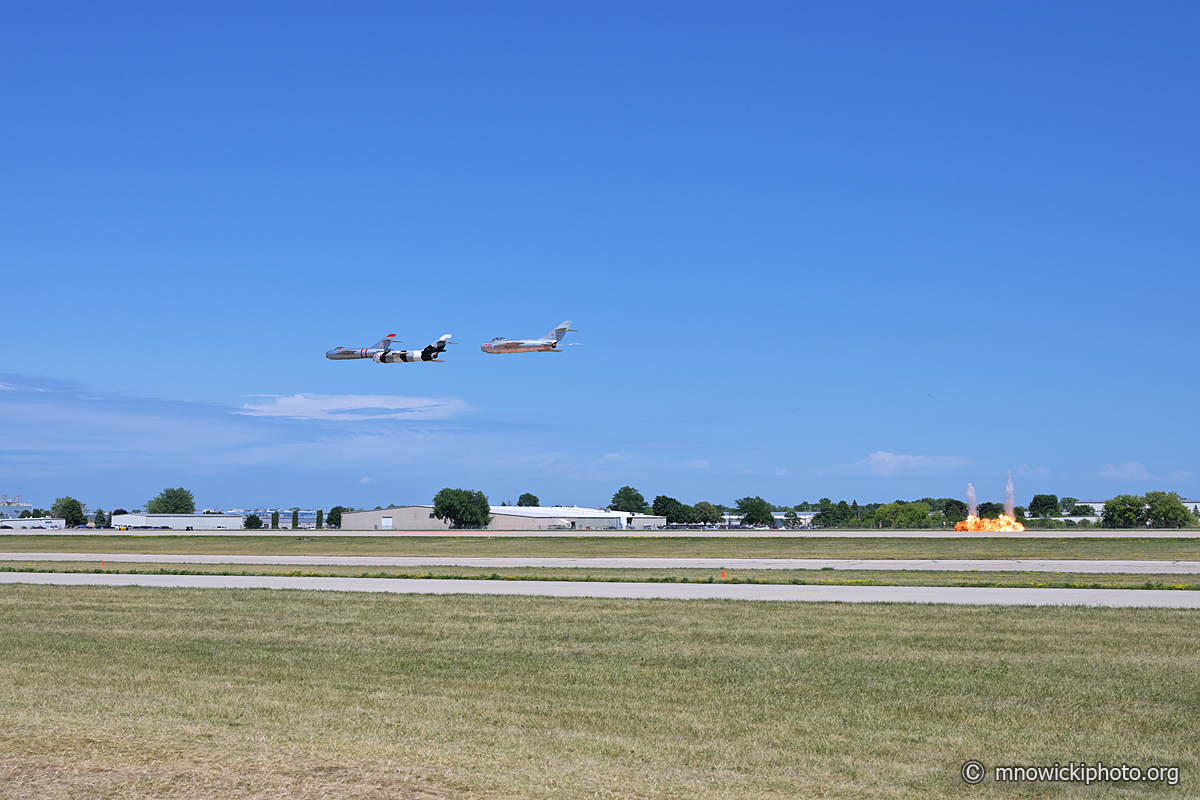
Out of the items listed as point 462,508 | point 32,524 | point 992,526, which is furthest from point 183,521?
point 992,526

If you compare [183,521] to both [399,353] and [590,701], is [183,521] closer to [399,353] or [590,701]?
[399,353]

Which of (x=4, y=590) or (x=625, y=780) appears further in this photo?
(x=4, y=590)

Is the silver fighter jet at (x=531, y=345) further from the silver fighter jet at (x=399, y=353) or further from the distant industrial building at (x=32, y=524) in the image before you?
the distant industrial building at (x=32, y=524)

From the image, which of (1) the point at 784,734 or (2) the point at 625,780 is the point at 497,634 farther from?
(2) the point at 625,780

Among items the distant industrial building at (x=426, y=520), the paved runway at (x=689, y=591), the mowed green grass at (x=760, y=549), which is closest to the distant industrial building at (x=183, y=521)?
the distant industrial building at (x=426, y=520)

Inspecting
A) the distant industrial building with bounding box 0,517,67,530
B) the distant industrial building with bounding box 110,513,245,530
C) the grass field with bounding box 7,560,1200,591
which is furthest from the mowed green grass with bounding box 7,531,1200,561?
the distant industrial building with bounding box 0,517,67,530

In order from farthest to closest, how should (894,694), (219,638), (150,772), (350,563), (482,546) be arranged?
(482,546) < (350,563) < (219,638) < (894,694) < (150,772)

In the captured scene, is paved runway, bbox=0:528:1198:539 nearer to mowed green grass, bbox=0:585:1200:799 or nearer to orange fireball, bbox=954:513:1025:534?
orange fireball, bbox=954:513:1025:534

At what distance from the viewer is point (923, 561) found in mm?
50719

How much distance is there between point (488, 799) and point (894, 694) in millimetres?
7791

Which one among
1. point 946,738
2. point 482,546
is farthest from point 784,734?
point 482,546

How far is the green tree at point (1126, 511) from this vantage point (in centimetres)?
13675

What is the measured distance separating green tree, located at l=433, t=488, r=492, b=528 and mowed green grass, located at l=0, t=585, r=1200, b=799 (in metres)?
126

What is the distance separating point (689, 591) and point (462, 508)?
12213 centimetres
